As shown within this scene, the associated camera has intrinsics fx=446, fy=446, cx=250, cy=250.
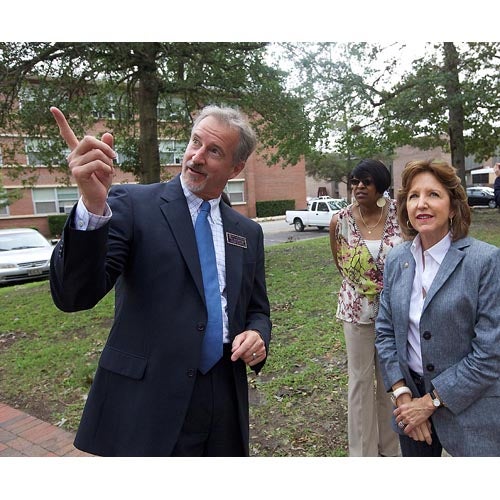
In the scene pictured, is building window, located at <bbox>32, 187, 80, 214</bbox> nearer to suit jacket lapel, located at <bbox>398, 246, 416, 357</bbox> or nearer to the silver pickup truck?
the silver pickup truck

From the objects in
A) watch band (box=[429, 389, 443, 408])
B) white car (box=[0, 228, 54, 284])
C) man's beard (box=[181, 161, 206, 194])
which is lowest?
white car (box=[0, 228, 54, 284])

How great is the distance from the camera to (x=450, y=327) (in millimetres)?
1828

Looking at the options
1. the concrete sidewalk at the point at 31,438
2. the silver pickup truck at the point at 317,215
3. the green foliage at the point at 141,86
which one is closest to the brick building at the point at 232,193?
the silver pickup truck at the point at 317,215

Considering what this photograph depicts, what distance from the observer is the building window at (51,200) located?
88.1ft

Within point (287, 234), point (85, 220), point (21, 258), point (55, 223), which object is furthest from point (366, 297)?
point (55, 223)

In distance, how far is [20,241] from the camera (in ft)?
38.6

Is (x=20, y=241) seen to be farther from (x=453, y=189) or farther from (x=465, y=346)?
(x=465, y=346)

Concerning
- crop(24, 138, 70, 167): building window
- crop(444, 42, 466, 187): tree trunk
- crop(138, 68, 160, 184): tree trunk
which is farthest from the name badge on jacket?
crop(444, 42, 466, 187): tree trunk

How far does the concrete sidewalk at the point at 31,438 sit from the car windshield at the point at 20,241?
871 centimetres

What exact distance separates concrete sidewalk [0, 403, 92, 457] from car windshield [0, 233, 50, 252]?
871 cm

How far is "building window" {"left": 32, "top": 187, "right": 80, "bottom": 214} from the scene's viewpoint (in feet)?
88.1

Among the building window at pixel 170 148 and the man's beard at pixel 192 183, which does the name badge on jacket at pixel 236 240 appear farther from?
the building window at pixel 170 148

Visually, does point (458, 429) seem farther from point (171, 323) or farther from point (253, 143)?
point (253, 143)

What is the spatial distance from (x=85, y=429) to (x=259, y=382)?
2599 millimetres
